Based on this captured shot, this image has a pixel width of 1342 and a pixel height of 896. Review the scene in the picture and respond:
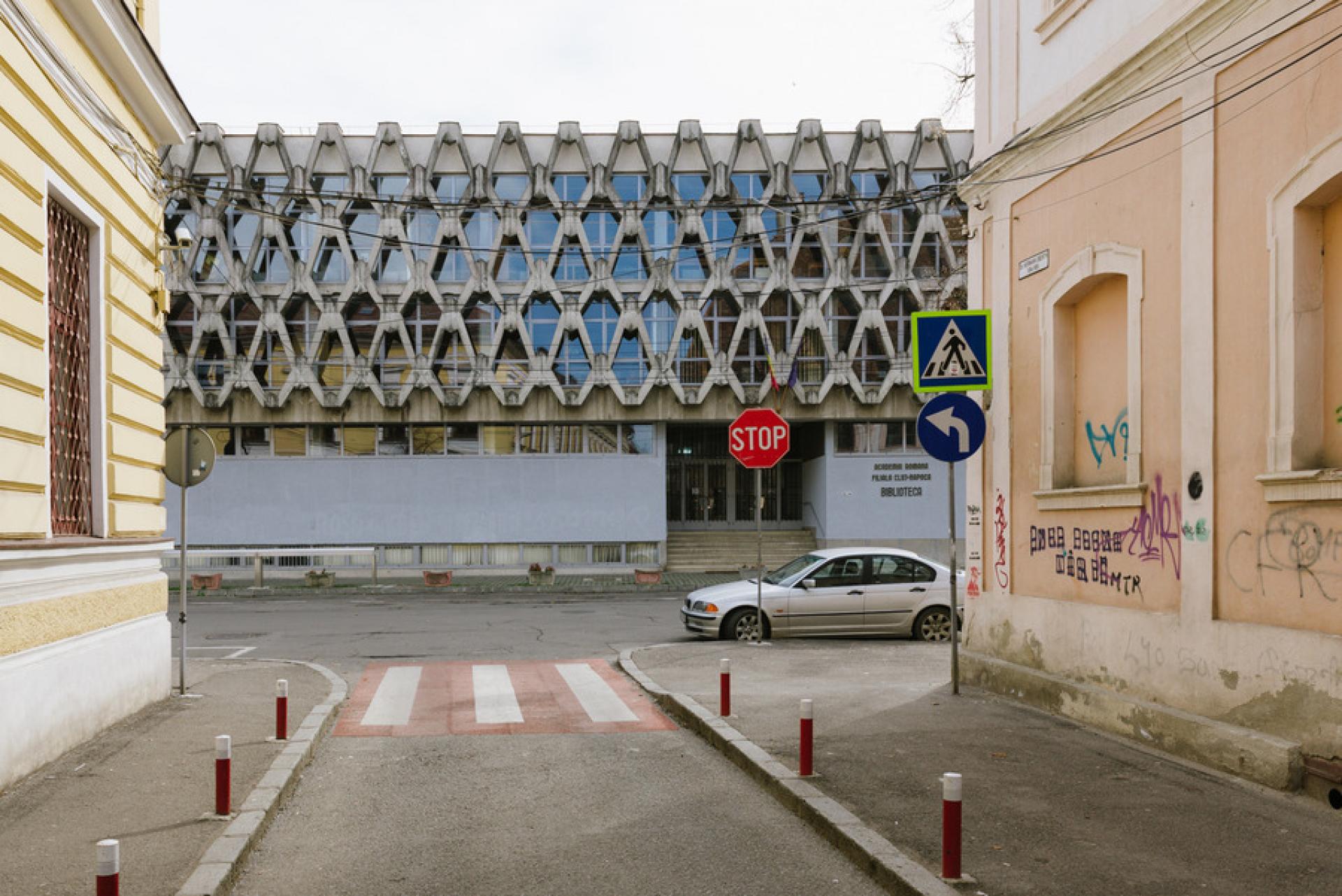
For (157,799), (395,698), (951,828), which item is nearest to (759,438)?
(395,698)

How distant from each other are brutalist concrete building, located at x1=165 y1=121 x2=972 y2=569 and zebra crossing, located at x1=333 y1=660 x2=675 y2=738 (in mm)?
22371

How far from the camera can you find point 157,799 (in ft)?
24.8

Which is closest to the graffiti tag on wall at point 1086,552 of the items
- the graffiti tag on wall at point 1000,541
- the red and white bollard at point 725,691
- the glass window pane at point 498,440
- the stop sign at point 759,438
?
the graffiti tag on wall at point 1000,541

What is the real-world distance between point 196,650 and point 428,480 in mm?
20715

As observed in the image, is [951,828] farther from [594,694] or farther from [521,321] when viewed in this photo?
[521,321]

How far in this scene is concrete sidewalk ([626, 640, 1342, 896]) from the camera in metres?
5.83

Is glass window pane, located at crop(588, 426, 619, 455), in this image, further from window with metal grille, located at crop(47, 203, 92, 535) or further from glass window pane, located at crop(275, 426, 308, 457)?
window with metal grille, located at crop(47, 203, 92, 535)

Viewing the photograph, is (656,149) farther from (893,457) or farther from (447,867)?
(447,867)

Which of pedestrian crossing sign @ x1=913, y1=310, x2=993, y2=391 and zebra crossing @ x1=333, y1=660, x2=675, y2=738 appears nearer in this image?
pedestrian crossing sign @ x1=913, y1=310, x2=993, y2=391

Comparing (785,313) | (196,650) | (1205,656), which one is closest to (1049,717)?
(1205,656)

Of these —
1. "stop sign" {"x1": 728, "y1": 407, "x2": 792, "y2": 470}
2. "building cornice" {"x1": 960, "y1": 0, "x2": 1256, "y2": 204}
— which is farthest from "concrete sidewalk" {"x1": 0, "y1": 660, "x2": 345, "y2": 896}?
"building cornice" {"x1": 960, "y1": 0, "x2": 1256, "y2": 204}

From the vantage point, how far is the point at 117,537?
34.8ft

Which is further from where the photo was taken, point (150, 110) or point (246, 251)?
point (246, 251)

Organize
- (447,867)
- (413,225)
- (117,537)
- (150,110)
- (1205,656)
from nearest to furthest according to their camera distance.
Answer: (447,867) → (1205,656) → (117,537) → (150,110) → (413,225)
